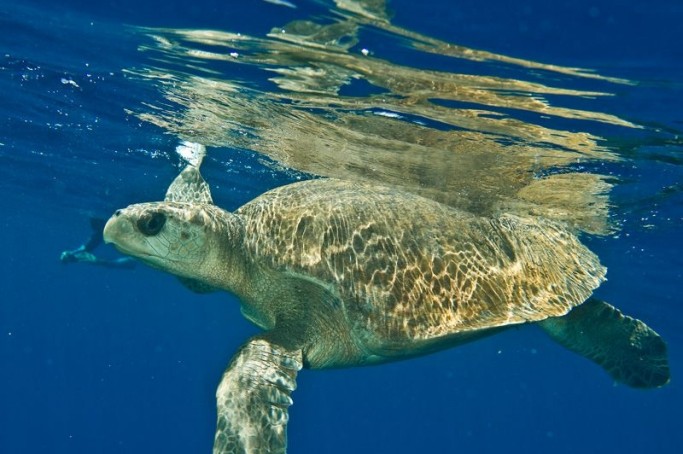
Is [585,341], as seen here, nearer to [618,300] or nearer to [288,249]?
[288,249]

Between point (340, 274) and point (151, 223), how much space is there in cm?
225

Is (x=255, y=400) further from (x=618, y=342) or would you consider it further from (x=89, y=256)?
(x=89, y=256)

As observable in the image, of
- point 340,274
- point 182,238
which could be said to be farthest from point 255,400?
point 182,238

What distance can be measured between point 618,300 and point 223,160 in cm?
2291

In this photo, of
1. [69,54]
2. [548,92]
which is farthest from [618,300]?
[69,54]

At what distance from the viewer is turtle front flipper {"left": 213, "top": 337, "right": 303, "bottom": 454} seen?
4559 millimetres

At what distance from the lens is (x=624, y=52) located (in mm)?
6453

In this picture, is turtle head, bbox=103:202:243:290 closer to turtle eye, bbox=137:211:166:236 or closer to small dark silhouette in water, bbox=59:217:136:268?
turtle eye, bbox=137:211:166:236

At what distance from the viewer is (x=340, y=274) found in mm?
6398

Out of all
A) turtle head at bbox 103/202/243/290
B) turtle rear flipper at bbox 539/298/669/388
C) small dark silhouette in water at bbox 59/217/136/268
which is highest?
turtle head at bbox 103/202/243/290

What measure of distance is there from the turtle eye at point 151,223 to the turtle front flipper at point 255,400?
160cm

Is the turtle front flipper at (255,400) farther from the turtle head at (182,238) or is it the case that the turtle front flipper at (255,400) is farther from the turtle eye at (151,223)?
the turtle eye at (151,223)

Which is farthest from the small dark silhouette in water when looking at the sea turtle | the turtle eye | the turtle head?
the turtle eye

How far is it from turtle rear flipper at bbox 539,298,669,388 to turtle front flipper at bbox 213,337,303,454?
4.72m
